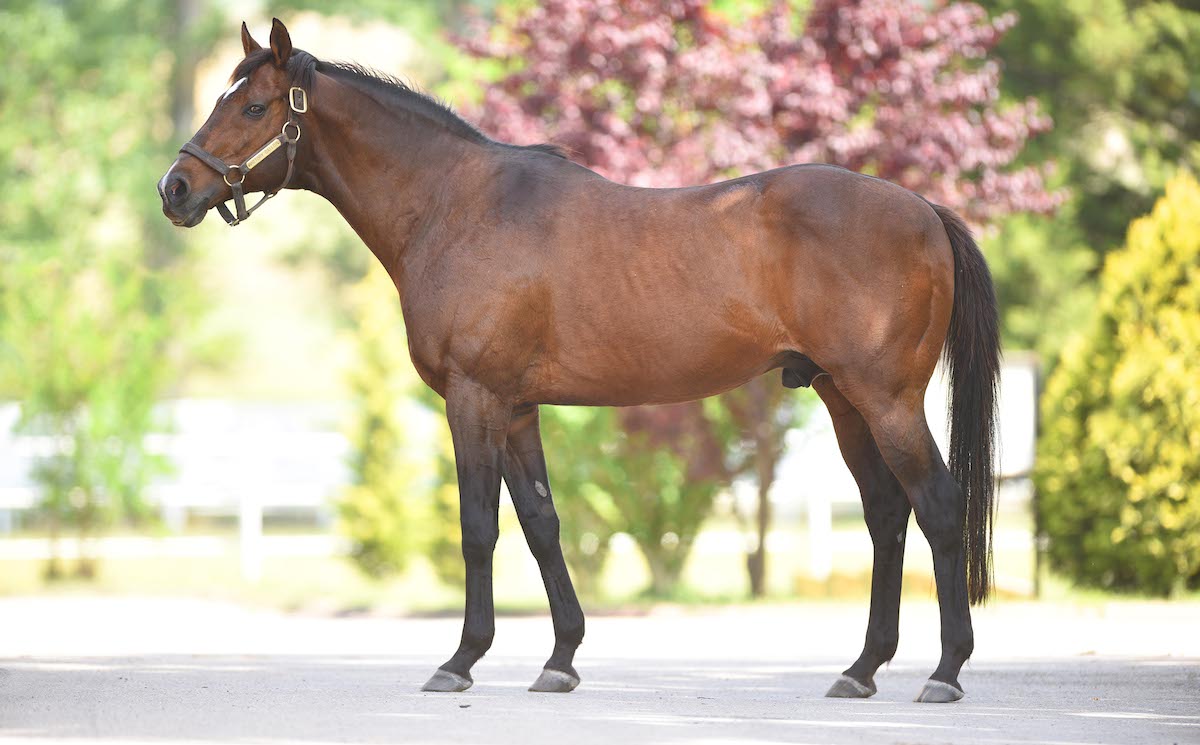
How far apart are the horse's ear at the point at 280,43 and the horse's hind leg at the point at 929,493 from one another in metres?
2.77

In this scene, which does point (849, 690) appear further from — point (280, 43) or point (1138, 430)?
point (1138, 430)

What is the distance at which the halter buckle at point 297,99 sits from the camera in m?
6.19

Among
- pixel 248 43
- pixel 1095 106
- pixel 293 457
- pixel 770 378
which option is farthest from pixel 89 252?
pixel 248 43

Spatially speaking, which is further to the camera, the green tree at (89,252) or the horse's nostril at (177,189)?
the green tree at (89,252)

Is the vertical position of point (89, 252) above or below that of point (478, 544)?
above

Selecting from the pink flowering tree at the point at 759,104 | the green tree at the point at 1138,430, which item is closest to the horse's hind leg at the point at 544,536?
the pink flowering tree at the point at 759,104

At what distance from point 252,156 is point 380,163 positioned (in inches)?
21.7

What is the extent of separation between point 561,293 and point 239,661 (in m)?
2.94

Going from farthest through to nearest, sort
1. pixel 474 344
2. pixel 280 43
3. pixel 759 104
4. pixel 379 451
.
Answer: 1. pixel 379 451
2. pixel 759 104
3. pixel 280 43
4. pixel 474 344

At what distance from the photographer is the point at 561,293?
5.97 meters

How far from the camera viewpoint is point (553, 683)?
237 inches

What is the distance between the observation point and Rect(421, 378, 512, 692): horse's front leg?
593cm

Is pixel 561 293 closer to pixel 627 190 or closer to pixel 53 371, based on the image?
pixel 627 190

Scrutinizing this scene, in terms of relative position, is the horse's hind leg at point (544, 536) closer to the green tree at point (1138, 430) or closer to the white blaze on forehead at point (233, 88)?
the white blaze on forehead at point (233, 88)
